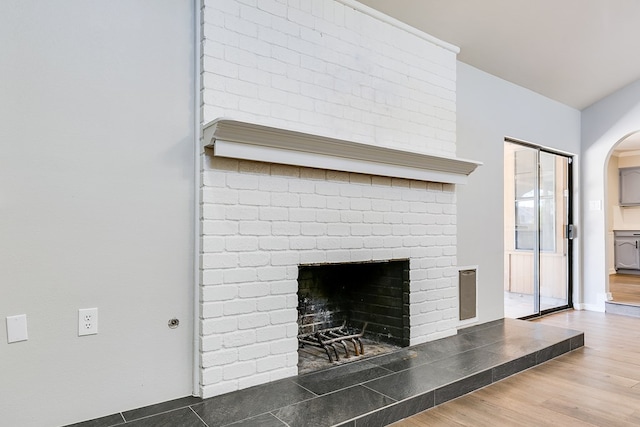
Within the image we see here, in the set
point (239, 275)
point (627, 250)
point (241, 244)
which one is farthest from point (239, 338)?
point (627, 250)

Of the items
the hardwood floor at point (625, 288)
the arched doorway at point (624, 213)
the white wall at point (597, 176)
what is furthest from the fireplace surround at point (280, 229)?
the arched doorway at point (624, 213)

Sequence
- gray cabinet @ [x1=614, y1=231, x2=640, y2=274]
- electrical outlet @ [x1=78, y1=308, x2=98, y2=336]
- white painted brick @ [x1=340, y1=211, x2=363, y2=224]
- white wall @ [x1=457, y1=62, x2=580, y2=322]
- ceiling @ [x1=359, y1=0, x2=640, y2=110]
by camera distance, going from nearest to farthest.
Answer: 1. electrical outlet @ [x1=78, y1=308, x2=98, y2=336]
2. white painted brick @ [x1=340, y1=211, x2=363, y2=224]
3. ceiling @ [x1=359, y1=0, x2=640, y2=110]
4. white wall @ [x1=457, y1=62, x2=580, y2=322]
5. gray cabinet @ [x1=614, y1=231, x2=640, y2=274]

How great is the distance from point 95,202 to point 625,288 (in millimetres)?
6952

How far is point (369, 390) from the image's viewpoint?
7.38ft

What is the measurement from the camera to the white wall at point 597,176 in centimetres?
496

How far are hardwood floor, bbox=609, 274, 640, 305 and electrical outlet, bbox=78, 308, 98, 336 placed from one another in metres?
5.55

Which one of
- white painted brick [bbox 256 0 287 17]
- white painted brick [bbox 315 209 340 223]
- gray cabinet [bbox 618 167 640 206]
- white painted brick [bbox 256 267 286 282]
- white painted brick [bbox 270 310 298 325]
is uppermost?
white painted brick [bbox 256 0 287 17]

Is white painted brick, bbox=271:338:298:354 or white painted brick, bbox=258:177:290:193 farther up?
white painted brick, bbox=258:177:290:193

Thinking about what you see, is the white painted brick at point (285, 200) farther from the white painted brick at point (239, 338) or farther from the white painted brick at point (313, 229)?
the white painted brick at point (239, 338)

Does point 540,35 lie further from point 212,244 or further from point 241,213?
point 212,244

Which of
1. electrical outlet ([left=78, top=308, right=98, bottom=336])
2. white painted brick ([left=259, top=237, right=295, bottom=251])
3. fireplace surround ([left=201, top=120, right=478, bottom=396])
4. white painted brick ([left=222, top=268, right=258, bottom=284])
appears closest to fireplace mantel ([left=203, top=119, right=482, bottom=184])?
fireplace surround ([left=201, top=120, right=478, bottom=396])

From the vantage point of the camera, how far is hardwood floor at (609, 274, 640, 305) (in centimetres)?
525

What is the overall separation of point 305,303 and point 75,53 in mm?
2005

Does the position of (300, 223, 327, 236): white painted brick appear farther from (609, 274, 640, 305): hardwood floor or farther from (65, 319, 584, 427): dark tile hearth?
(609, 274, 640, 305): hardwood floor
